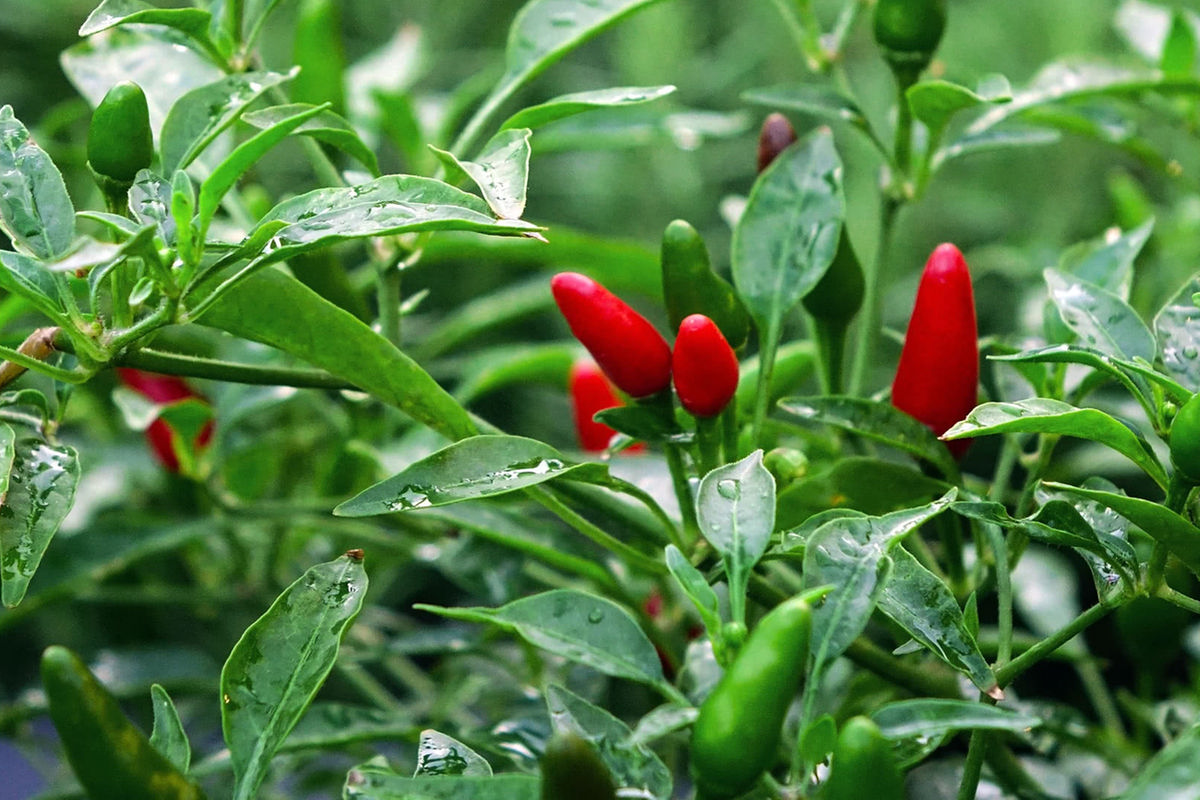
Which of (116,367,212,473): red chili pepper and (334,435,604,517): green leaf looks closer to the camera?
(334,435,604,517): green leaf

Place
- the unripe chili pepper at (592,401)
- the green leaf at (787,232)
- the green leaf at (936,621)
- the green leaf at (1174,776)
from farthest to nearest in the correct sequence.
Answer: the unripe chili pepper at (592,401), the green leaf at (787,232), the green leaf at (936,621), the green leaf at (1174,776)

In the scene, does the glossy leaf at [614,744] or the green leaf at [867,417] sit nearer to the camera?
→ the glossy leaf at [614,744]

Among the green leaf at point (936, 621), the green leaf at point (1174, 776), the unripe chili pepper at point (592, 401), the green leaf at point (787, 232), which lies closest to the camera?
the green leaf at point (1174, 776)

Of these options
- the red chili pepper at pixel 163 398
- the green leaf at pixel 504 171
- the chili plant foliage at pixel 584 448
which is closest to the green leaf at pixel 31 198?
the chili plant foliage at pixel 584 448

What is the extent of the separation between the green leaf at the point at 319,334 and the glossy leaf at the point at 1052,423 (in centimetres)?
22

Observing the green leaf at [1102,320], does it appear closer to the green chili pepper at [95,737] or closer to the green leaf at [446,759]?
the green leaf at [446,759]

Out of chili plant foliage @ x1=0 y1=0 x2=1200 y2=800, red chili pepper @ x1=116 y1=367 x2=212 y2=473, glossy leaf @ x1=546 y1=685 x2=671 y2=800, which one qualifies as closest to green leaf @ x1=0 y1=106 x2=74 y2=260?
chili plant foliage @ x1=0 y1=0 x2=1200 y2=800

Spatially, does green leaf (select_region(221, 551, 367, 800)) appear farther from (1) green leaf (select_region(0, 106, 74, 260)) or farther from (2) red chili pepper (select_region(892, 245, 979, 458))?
(2) red chili pepper (select_region(892, 245, 979, 458))

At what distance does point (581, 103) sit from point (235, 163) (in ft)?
0.51

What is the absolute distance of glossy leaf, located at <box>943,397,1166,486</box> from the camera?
16.8 inches

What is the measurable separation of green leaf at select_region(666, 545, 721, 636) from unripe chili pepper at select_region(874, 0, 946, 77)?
1.20ft

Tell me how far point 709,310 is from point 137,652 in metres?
0.57

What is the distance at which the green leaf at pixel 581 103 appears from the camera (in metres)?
0.51

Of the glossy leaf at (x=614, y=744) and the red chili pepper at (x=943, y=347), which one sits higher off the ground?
the red chili pepper at (x=943, y=347)
